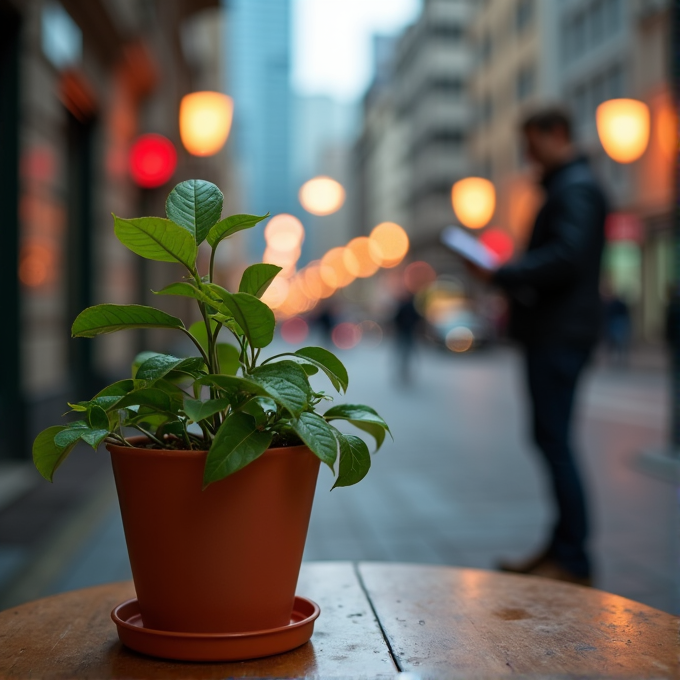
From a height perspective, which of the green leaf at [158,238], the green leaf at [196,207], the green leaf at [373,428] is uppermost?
the green leaf at [196,207]

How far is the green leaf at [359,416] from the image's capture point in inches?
60.3

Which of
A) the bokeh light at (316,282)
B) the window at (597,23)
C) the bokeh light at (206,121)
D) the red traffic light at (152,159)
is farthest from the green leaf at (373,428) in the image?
the bokeh light at (316,282)

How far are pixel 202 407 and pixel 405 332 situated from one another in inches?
733

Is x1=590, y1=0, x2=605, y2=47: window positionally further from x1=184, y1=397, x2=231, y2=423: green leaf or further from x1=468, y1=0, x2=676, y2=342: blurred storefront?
x1=184, y1=397, x2=231, y2=423: green leaf

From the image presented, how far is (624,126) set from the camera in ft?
34.9

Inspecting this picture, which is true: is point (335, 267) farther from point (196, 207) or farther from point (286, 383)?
point (286, 383)

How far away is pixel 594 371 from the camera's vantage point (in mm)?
21562

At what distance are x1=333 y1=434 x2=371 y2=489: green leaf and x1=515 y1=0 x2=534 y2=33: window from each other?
40.9m

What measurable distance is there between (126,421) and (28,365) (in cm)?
608

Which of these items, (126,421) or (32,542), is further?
(32,542)

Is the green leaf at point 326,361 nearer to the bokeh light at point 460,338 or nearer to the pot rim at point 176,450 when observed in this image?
the pot rim at point 176,450

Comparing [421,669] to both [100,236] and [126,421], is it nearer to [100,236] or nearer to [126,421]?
[126,421]

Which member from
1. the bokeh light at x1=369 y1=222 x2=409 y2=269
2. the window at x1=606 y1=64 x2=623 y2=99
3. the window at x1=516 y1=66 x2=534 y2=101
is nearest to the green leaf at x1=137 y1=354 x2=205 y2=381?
the bokeh light at x1=369 y1=222 x2=409 y2=269

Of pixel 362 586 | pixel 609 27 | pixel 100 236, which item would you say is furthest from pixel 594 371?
pixel 362 586
